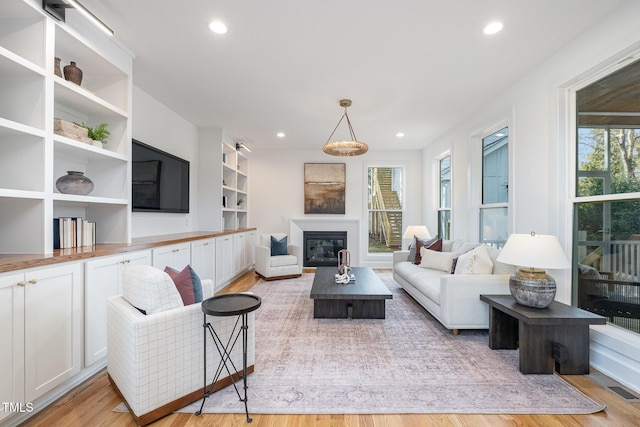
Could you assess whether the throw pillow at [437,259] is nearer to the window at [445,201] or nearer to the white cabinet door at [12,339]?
the window at [445,201]

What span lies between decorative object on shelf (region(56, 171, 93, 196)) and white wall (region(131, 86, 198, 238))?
46.3 inches

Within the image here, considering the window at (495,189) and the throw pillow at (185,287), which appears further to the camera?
the window at (495,189)

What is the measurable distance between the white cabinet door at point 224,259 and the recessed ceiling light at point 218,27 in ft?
9.69

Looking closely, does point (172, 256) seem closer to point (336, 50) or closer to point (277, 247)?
point (277, 247)

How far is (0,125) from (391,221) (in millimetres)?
6285

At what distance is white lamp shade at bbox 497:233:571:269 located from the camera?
87.0 inches

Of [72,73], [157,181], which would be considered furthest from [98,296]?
[157,181]

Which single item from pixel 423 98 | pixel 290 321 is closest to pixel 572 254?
pixel 423 98

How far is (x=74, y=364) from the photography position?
1.93 meters

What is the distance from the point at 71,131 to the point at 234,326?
78.7 inches

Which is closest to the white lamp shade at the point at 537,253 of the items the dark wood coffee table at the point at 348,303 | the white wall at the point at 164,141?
the dark wood coffee table at the point at 348,303

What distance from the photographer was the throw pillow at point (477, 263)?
3027 mm

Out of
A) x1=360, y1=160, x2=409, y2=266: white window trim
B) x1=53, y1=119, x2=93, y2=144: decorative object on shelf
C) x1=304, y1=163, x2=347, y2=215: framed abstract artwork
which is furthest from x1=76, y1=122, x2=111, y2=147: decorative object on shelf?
x1=360, y1=160, x2=409, y2=266: white window trim

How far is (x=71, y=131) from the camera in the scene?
2.22 meters
